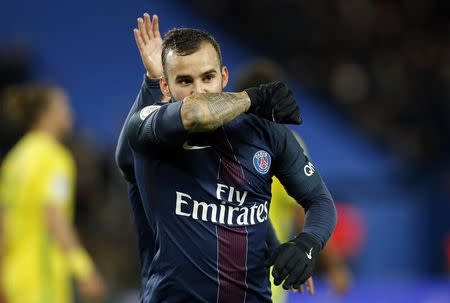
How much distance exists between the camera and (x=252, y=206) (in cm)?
354

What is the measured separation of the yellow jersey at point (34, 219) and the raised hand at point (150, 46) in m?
2.55

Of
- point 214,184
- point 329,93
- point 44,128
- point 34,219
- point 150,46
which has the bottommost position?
point 34,219

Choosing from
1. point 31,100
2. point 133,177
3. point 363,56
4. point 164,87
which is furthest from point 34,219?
point 363,56

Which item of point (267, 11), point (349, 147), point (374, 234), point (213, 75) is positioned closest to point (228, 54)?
point (267, 11)

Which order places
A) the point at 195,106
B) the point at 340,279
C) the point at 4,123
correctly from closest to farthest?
the point at 195,106 < the point at 340,279 < the point at 4,123

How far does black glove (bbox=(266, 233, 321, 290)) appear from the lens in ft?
10.9

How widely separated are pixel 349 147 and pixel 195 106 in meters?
11.8

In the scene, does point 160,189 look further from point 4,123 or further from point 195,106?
point 4,123

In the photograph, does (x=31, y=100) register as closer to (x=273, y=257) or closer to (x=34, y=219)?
(x=34, y=219)

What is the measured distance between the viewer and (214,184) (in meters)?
3.47

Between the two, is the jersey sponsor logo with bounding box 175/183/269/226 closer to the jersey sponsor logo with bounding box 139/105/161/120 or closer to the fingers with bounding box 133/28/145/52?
the jersey sponsor logo with bounding box 139/105/161/120

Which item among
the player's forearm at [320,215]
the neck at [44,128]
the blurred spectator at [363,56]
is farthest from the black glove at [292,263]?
the blurred spectator at [363,56]

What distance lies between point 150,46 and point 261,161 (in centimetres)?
91

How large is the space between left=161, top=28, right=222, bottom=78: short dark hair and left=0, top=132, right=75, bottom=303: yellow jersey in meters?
3.10
